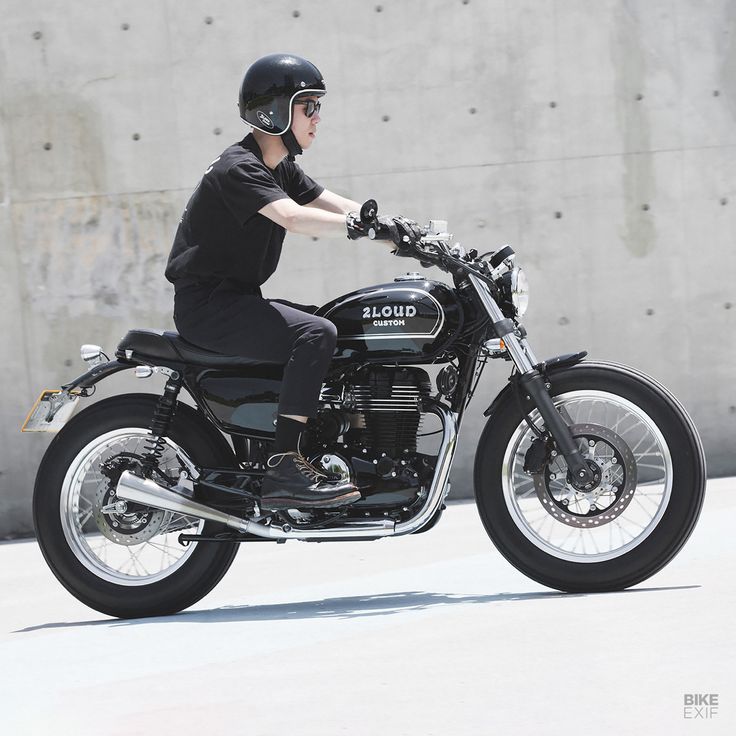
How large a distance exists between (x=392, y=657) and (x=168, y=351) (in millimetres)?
1560

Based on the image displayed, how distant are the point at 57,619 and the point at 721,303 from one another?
4.22 m

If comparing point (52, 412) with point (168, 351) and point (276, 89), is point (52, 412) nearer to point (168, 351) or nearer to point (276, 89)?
point (168, 351)

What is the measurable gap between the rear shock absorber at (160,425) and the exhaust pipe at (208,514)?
0.24ft

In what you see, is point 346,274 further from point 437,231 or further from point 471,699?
point 471,699

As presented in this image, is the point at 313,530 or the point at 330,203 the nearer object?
the point at 313,530

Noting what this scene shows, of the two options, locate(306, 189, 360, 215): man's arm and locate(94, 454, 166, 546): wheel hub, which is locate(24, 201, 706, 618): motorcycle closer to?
locate(94, 454, 166, 546): wheel hub

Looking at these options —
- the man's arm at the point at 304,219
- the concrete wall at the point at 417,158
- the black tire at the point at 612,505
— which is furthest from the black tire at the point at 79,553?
the concrete wall at the point at 417,158

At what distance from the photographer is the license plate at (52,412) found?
4484mm

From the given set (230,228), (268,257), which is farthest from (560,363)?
(230,228)

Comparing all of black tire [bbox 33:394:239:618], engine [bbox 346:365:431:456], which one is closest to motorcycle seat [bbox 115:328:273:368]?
black tire [bbox 33:394:239:618]

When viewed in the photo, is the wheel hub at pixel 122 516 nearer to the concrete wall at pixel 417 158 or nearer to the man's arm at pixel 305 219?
the man's arm at pixel 305 219

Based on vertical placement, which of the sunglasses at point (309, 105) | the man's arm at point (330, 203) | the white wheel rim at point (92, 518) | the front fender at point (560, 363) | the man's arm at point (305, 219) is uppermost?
the sunglasses at point (309, 105)

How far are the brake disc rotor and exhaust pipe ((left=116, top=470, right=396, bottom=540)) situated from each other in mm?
572

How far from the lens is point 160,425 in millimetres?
4508
